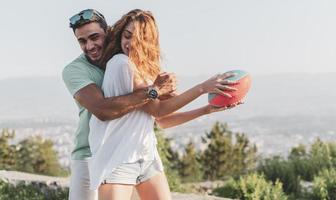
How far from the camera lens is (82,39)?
3.78 m

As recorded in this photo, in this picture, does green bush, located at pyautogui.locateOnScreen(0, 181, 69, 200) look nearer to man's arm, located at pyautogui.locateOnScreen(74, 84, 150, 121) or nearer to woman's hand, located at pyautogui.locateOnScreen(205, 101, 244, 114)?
woman's hand, located at pyautogui.locateOnScreen(205, 101, 244, 114)

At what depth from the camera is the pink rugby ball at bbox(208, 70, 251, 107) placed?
3631 mm

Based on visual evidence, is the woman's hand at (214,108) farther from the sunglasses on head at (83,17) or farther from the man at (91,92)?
the sunglasses on head at (83,17)

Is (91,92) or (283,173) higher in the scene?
(91,92)

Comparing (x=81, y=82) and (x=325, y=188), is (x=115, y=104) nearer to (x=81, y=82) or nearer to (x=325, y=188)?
(x=81, y=82)

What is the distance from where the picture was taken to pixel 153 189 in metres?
3.61

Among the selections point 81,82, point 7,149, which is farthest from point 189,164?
point 81,82

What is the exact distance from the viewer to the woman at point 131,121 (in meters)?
3.47

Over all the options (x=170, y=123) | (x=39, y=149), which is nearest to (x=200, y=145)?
(x=39, y=149)

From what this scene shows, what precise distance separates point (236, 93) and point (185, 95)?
1.04 ft

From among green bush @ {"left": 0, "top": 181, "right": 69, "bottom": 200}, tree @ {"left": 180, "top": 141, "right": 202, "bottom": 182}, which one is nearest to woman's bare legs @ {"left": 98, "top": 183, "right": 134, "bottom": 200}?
green bush @ {"left": 0, "top": 181, "right": 69, "bottom": 200}

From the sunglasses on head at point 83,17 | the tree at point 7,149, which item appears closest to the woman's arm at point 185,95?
the sunglasses on head at point 83,17

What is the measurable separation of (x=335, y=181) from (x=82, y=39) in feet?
17.8

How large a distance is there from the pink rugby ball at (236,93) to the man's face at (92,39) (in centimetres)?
64
